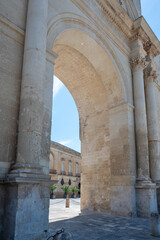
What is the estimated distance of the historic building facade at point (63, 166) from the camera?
28875mm

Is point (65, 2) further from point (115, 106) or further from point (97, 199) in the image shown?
point (97, 199)

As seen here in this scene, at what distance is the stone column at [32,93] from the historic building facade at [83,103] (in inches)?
0.9

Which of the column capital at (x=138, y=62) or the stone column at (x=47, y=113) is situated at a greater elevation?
the column capital at (x=138, y=62)

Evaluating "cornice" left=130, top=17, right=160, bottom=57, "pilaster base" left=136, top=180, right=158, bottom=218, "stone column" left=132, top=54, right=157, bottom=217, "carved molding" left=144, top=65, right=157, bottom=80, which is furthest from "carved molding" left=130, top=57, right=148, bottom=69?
"pilaster base" left=136, top=180, right=158, bottom=218

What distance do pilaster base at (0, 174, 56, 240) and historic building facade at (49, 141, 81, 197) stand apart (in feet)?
77.6

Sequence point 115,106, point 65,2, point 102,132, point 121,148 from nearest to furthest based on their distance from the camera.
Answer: point 65,2 → point 121,148 → point 115,106 → point 102,132

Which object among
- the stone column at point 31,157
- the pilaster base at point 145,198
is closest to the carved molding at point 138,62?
the pilaster base at point 145,198

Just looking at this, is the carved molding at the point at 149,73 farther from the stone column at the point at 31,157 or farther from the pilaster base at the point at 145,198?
the stone column at the point at 31,157

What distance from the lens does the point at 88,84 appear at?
1135 cm

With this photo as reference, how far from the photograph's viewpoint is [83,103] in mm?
11797

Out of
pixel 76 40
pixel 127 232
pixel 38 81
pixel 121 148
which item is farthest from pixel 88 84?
pixel 127 232

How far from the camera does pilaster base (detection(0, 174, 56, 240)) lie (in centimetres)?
419

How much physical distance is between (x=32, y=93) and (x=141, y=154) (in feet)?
19.3

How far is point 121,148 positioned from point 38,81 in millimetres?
5320
